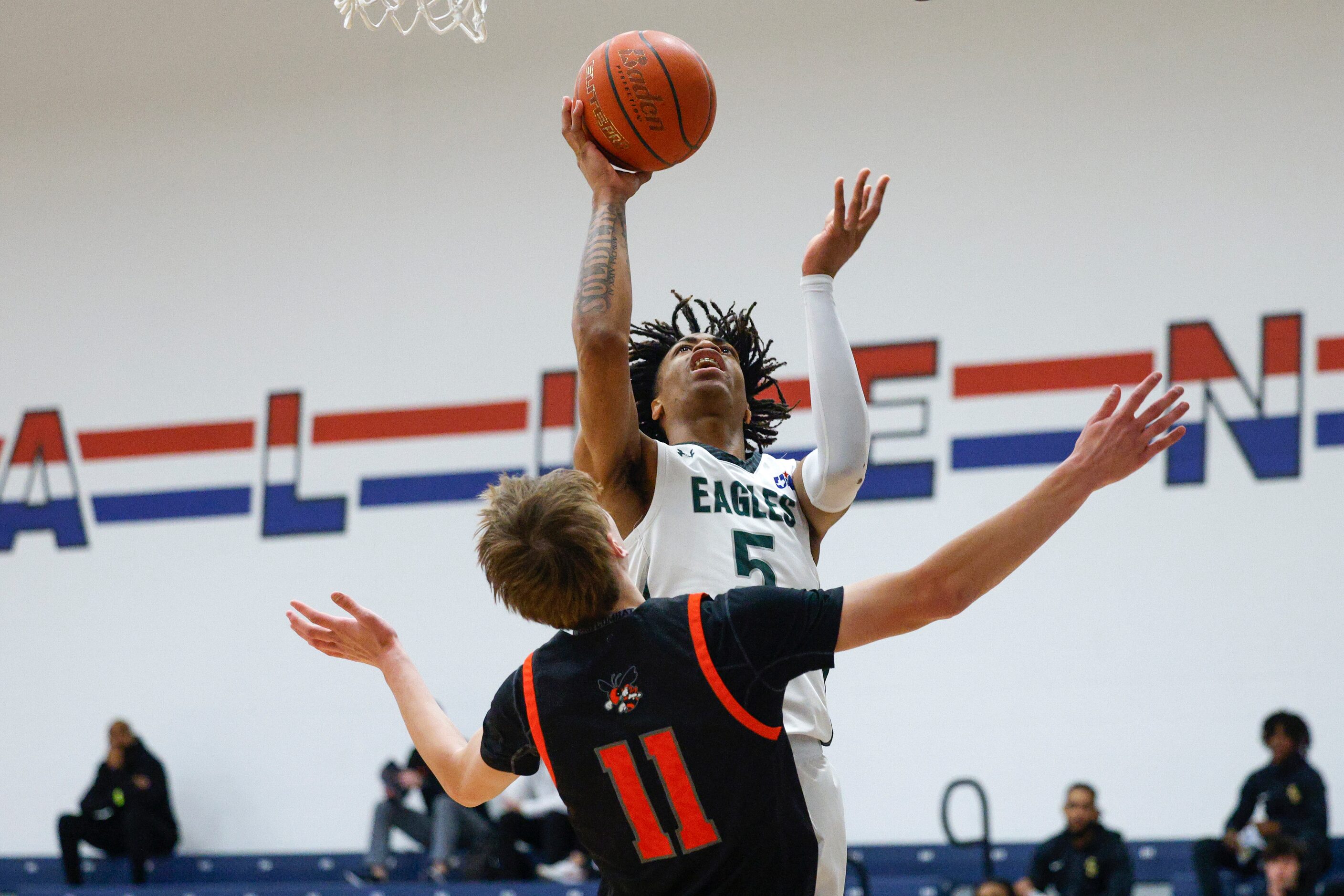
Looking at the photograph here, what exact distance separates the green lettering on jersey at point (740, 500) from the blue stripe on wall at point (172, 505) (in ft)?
27.4

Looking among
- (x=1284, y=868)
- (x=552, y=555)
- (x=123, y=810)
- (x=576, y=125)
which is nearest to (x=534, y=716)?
(x=552, y=555)

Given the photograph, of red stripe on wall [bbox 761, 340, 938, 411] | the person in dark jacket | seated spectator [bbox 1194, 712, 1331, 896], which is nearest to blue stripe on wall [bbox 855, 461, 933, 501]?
red stripe on wall [bbox 761, 340, 938, 411]

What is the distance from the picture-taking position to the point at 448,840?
9172 millimetres

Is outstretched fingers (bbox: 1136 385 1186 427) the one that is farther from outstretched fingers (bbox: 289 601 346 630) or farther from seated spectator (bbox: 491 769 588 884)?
Result: seated spectator (bbox: 491 769 588 884)

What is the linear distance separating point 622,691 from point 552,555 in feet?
0.78

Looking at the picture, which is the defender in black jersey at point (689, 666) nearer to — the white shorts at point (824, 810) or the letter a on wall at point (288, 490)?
the white shorts at point (824, 810)

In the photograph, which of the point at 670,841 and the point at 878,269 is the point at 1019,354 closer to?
the point at 878,269

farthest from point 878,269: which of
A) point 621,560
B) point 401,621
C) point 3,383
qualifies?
point 621,560

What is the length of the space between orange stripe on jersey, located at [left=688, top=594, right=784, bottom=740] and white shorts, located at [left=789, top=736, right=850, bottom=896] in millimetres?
487

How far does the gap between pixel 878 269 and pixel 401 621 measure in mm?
4072

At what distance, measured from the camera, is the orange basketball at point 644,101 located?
3.29 metres

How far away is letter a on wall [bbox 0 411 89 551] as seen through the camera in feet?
36.8

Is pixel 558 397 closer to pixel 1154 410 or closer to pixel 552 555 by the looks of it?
pixel 552 555

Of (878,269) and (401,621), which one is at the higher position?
(878,269)
